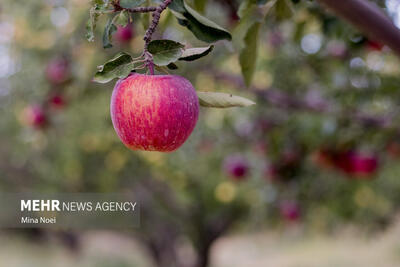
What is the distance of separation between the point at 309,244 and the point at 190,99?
480 inches

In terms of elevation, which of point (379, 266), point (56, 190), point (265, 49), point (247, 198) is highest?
point (265, 49)

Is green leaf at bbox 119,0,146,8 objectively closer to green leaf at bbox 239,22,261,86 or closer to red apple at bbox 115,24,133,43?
green leaf at bbox 239,22,261,86

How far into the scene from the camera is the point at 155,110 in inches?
27.4

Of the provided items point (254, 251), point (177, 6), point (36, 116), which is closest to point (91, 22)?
point (177, 6)

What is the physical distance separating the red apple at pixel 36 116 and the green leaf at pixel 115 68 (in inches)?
98.3

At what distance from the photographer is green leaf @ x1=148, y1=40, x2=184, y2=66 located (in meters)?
0.66

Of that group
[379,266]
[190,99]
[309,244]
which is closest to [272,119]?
[190,99]

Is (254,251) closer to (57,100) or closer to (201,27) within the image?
(57,100)

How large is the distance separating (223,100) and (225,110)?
10.1ft

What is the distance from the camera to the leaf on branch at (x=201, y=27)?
29.0 inches

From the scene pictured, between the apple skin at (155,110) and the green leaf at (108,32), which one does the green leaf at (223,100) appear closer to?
the apple skin at (155,110)

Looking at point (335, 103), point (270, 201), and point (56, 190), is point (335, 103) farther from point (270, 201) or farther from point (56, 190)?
point (56, 190)

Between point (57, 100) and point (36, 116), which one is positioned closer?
point (57, 100)

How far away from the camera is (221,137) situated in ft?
Answer: 14.9
